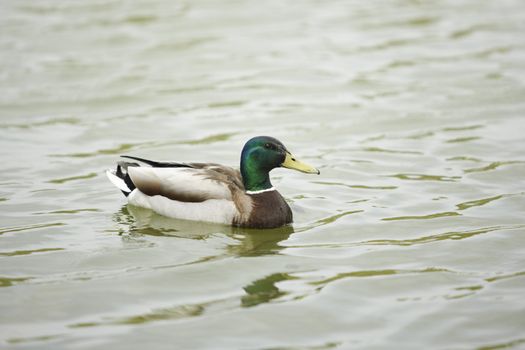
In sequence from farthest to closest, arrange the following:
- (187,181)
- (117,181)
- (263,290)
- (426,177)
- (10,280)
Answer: (426,177)
(117,181)
(187,181)
(10,280)
(263,290)

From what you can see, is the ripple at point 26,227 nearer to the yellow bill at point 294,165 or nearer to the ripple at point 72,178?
the ripple at point 72,178

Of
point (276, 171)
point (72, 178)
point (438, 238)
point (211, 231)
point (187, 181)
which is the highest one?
point (187, 181)

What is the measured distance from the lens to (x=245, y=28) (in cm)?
1728

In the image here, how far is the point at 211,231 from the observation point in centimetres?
830

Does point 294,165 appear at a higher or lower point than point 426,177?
higher

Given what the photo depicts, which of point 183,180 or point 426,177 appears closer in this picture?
point 183,180

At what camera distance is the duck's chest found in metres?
8.36

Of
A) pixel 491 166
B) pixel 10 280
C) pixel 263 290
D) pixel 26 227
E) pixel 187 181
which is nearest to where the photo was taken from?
pixel 263 290

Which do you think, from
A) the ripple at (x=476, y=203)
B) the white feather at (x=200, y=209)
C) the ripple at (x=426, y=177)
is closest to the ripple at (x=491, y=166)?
the ripple at (x=426, y=177)

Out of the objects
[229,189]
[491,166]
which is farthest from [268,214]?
[491,166]

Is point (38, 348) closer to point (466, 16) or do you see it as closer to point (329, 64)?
point (329, 64)

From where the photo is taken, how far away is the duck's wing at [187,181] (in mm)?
8461

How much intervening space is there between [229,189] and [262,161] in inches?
15.4

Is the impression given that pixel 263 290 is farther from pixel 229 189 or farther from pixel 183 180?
pixel 183 180
